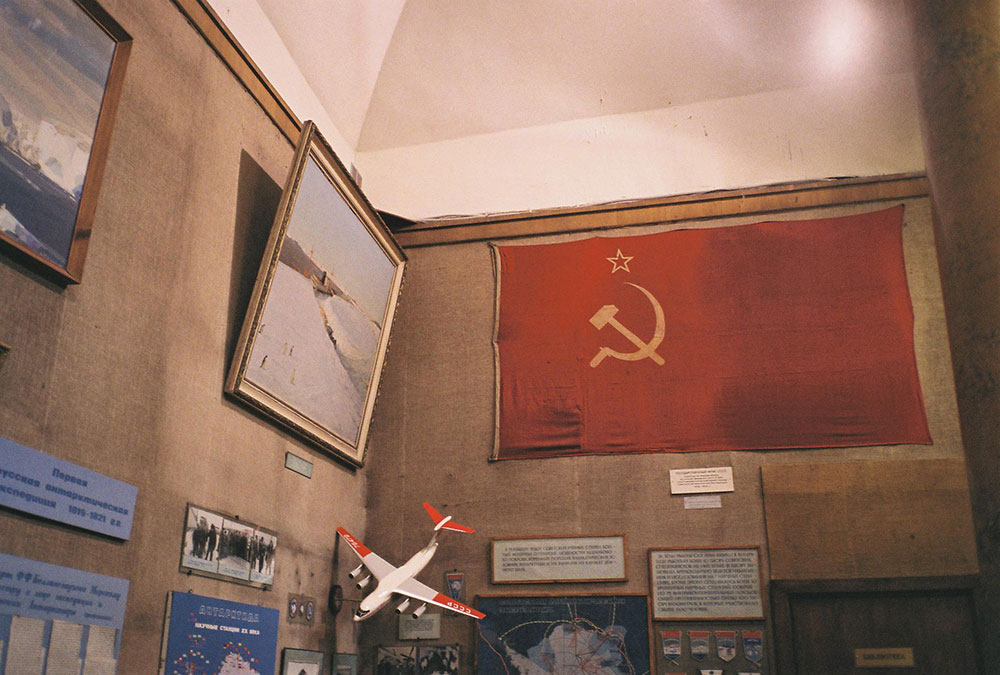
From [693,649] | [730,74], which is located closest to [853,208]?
[730,74]

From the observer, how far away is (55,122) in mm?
3674

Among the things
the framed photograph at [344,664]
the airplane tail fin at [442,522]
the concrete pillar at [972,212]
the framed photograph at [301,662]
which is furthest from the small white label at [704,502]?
the concrete pillar at [972,212]

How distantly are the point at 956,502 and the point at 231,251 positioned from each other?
478cm

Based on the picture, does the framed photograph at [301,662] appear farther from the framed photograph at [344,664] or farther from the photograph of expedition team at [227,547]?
the photograph of expedition team at [227,547]

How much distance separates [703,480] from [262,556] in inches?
119

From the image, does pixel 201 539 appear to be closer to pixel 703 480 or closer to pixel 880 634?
pixel 703 480

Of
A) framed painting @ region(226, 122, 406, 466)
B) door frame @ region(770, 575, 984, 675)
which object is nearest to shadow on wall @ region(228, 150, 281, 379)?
framed painting @ region(226, 122, 406, 466)

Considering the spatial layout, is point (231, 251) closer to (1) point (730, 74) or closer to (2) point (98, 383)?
(2) point (98, 383)

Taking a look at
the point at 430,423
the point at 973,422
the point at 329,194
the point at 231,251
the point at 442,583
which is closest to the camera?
the point at 973,422

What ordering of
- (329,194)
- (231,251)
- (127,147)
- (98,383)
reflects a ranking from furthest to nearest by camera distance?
(329,194) < (231,251) < (127,147) < (98,383)

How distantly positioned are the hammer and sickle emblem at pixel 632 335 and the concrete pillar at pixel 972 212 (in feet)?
11.3

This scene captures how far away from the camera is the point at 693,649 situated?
6086mm

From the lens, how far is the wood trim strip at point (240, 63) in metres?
4.97

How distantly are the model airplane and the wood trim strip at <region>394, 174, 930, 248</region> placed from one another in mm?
2448
